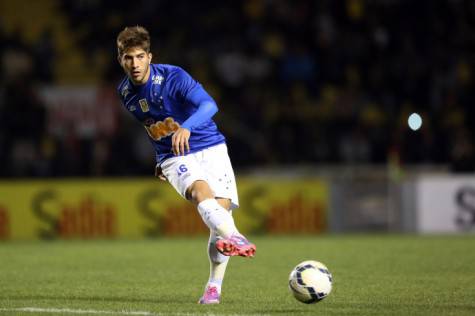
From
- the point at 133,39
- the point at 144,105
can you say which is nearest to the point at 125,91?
the point at 144,105

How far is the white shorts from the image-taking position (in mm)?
7012

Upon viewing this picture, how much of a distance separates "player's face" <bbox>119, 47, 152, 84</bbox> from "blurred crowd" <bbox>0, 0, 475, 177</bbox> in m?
11.3

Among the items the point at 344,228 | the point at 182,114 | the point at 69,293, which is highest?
the point at 182,114

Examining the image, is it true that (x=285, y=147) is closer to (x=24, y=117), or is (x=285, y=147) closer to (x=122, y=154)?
(x=122, y=154)

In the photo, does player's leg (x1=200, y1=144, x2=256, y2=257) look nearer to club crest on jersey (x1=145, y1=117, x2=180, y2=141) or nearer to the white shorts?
the white shorts

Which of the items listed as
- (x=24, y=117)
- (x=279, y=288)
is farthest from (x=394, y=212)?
(x=279, y=288)

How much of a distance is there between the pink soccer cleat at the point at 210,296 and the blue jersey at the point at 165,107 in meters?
1.08

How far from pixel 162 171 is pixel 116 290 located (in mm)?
1520

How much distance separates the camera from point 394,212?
1762 centimetres

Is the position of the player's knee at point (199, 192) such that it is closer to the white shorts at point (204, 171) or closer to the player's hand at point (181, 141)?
the white shorts at point (204, 171)

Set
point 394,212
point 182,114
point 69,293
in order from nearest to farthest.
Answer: point 182,114 → point 69,293 → point 394,212

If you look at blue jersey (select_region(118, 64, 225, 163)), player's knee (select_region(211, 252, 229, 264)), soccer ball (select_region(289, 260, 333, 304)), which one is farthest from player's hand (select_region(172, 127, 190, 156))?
soccer ball (select_region(289, 260, 333, 304))

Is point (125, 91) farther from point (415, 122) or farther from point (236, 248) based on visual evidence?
point (415, 122)

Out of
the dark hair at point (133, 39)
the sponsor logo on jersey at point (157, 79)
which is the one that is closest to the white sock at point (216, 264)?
the sponsor logo on jersey at point (157, 79)
